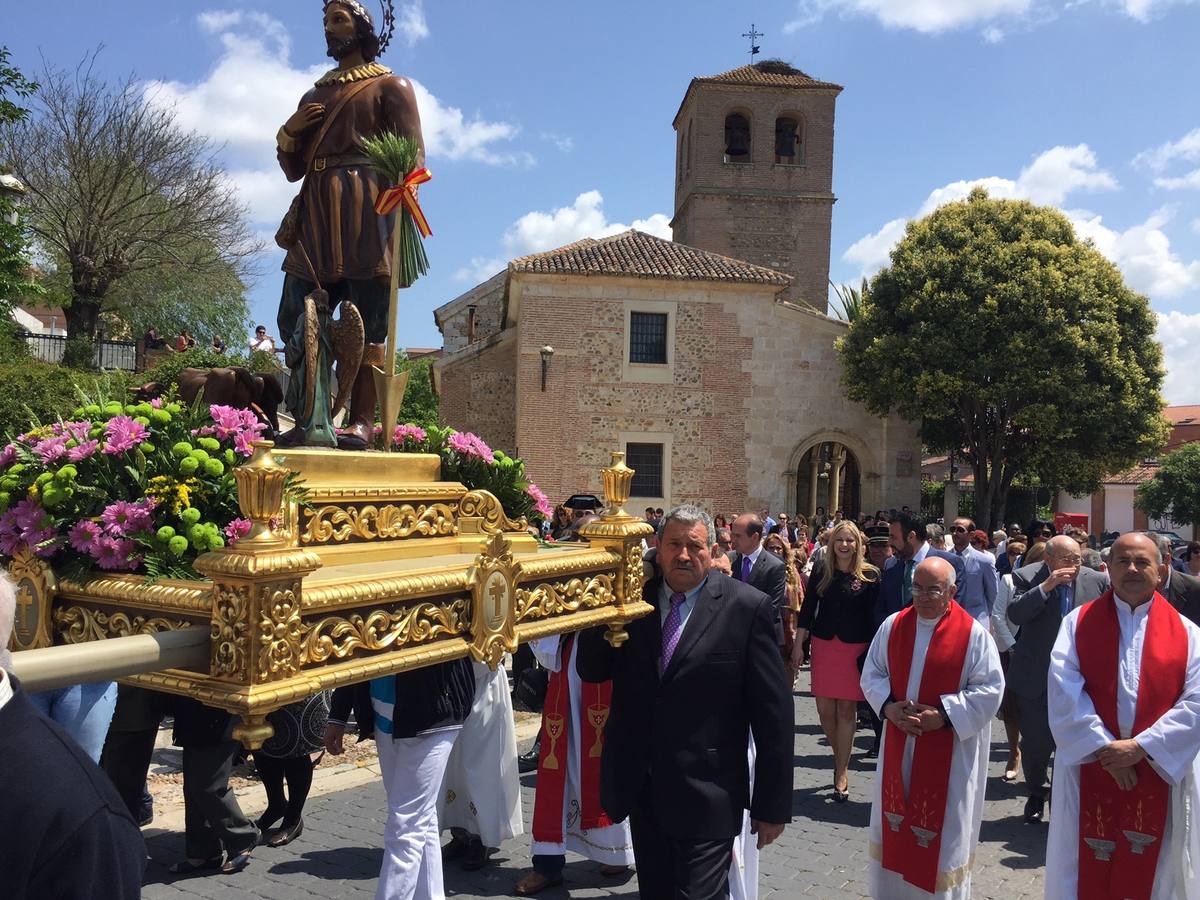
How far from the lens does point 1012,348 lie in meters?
24.1

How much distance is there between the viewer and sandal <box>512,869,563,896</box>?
5270mm

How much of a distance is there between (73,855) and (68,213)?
29605 mm

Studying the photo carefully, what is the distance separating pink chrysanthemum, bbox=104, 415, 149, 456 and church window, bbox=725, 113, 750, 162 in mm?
38281

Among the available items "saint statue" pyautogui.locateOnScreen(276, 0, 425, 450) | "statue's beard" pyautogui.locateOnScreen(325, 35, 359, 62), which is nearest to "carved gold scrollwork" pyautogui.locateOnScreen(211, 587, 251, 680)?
"saint statue" pyautogui.locateOnScreen(276, 0, 425, 450)

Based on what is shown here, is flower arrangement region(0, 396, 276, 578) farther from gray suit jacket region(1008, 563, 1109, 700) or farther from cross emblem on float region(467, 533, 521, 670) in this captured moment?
gray suit jacket region(1008, 563, 1109, 700)

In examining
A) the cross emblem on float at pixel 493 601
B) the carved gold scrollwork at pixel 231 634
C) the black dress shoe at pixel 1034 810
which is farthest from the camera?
the black dress shoe at pixel 1034 810

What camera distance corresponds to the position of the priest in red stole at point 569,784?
17.6ft

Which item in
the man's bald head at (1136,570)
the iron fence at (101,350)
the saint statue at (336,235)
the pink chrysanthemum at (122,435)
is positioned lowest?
the man's bald head at (1136,570)

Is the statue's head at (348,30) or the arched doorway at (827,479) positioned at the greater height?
the statue's head at (348,30)

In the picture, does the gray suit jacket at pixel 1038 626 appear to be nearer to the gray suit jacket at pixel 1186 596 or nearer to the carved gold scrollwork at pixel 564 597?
the gray suit jacket at pixel 1186 596

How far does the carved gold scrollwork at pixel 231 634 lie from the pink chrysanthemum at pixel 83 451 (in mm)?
913

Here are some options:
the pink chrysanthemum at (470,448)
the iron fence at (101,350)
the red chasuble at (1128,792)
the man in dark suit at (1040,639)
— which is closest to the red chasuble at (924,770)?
the red chasuble at (1128,792)

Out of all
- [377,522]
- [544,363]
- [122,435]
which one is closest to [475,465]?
[377,522]

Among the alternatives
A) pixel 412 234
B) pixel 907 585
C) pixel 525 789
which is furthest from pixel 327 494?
pixel 907 585
